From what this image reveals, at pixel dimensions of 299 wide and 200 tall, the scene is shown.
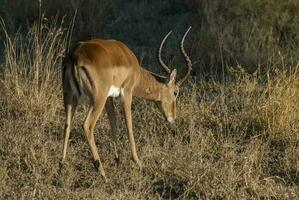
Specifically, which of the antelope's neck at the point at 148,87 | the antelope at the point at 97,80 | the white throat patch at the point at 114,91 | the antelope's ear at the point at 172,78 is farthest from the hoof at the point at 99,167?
the antelope's ear at the point at 172,78

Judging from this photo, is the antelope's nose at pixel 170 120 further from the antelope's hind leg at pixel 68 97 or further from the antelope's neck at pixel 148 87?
the antelope's hind leg at pixel 68 97

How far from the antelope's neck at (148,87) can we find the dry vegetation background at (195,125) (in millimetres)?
333

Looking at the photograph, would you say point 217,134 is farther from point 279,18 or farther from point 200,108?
point 279,18

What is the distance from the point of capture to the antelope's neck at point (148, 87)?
7.54 m

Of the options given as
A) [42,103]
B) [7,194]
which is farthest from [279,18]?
[7,194]

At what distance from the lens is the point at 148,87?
7.57m

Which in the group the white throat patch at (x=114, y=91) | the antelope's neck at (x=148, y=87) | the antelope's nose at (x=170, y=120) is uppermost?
the white throat patch at (x=114, y=91)

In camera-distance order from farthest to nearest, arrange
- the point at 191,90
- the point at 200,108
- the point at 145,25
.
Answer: the point at 145,25 < the point at 191,90 < the point at 200,108

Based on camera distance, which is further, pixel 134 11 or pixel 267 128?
pixel 134 11

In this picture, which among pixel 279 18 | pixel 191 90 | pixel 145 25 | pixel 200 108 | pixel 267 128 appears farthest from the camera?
pixel 145 25

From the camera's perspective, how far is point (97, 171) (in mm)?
6543

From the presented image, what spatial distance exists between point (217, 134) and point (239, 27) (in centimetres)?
391

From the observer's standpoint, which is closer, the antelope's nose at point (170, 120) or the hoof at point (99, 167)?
the hoof at point (99, 167)

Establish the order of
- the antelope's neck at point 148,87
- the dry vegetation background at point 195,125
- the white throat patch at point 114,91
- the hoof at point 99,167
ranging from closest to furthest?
the dry vegetation background at point 195,125 < the hoof at point 99,167 < the white throat patch at point 114,91 < the antelope's neck at point 148,87
